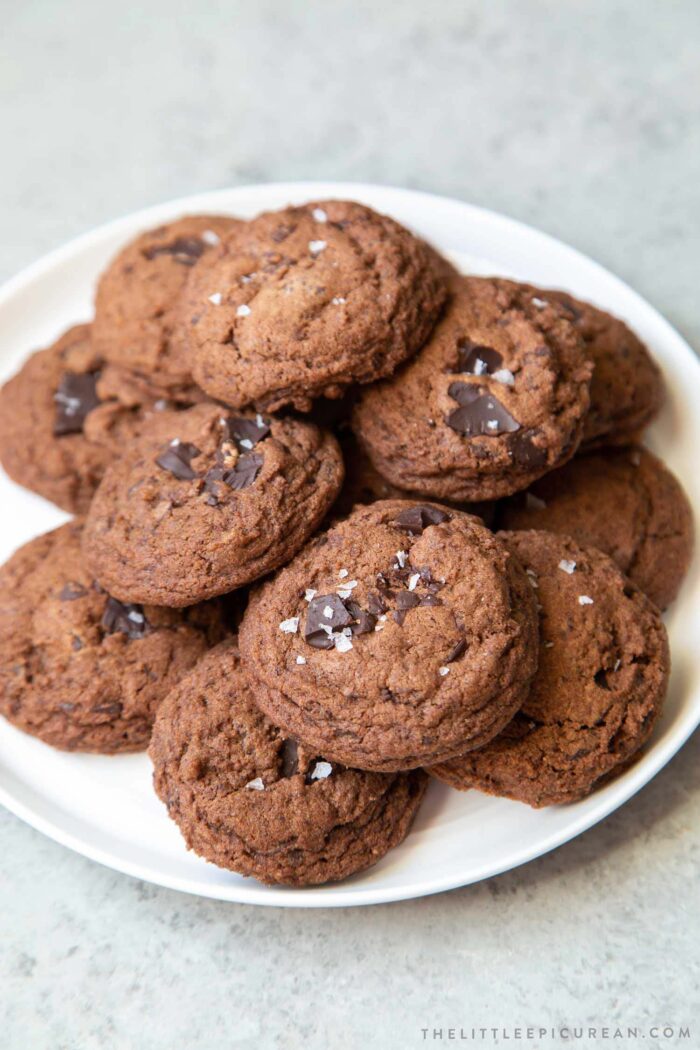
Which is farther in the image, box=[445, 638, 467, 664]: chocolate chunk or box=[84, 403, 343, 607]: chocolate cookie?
box=[84, 403, 343, 607]: chocolate cookie

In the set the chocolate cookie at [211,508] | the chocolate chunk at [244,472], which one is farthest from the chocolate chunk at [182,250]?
the chocolate chunk at [244,472]

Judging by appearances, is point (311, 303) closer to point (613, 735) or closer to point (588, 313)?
point (588, 313)

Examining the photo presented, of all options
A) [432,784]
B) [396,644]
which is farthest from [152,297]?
[432,784]

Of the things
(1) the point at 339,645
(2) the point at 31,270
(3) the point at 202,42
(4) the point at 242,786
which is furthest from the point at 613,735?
(3) the point at 202,42

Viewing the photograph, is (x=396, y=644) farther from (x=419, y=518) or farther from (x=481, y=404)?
(x=481, y=404)

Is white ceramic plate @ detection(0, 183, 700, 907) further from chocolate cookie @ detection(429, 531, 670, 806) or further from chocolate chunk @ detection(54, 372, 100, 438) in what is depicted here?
chocolate chunk @ detection(54, 372, 100, 438)

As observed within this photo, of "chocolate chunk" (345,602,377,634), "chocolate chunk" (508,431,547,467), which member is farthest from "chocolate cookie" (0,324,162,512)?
"chocolate chunk" (508,431,547,467)

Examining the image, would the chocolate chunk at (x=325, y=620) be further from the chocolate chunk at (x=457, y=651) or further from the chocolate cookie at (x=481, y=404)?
the chocolate cookie at (x=481, y=404)
